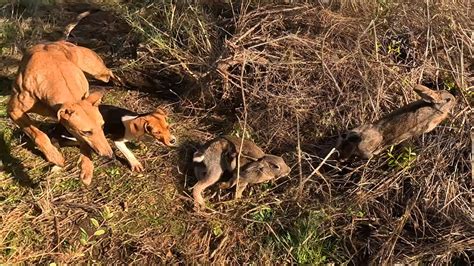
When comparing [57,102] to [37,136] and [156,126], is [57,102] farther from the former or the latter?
[156,126]

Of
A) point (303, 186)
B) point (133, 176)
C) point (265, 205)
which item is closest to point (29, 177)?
point (133, 176)

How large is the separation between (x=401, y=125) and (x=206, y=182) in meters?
1.75

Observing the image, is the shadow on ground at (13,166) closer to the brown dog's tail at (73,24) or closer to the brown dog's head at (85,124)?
the brown dog's head at (85,124)

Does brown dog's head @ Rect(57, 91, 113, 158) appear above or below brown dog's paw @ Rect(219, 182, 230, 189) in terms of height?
above

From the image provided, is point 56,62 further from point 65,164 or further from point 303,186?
point 303,186

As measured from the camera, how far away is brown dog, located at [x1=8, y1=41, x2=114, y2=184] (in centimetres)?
438

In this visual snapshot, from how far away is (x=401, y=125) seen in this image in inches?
183

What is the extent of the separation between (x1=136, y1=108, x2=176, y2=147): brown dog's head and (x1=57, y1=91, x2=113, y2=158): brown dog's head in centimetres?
43

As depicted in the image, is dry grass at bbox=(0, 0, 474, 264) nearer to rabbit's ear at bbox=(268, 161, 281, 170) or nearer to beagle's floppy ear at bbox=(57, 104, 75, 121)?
rabbit's ear at bbox=(268, 161, 281, 170)

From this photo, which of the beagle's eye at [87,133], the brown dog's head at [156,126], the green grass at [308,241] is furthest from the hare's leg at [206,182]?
the beagle's eye at [87,133]

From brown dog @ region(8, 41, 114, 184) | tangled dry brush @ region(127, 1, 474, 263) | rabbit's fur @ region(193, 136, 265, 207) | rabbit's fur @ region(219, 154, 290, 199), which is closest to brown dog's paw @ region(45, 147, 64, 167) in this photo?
brown dog @ region(8, 41, 114, 184)

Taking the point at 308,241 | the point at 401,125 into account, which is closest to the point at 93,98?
the point at 308,241

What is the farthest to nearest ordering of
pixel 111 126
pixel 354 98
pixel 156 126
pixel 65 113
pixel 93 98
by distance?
pixel 354 98 < pixel 111 126 < pixel 156 126 < pixel 93 98 < pixel 65 113

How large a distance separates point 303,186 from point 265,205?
38cm
